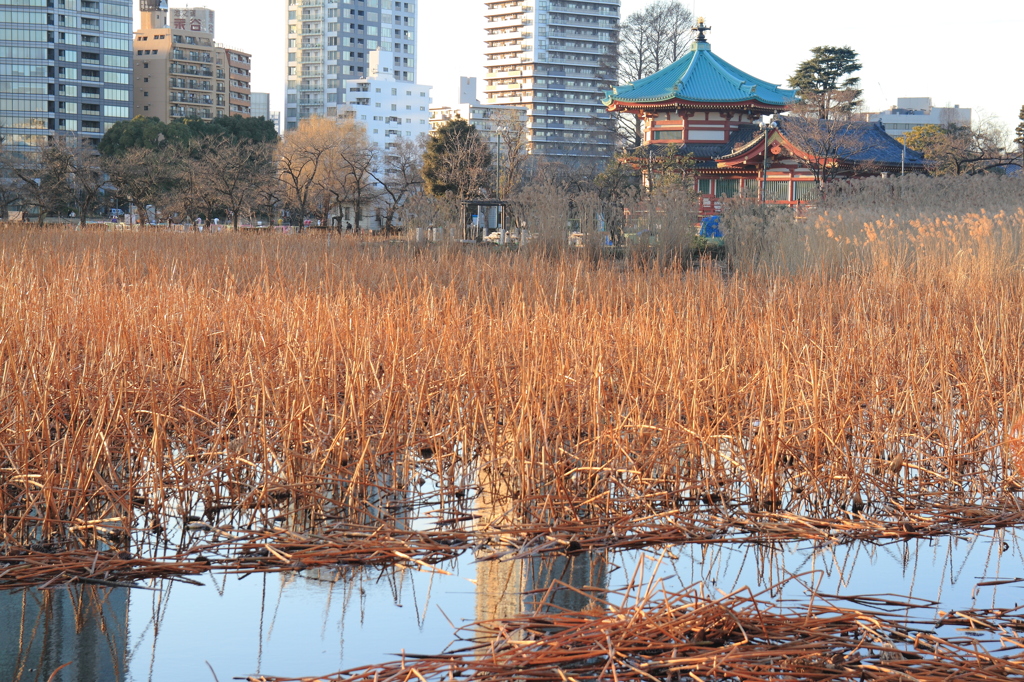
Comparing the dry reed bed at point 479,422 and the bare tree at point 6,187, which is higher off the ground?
the bare tree at point 6,187

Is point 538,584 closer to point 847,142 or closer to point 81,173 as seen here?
point 847,142

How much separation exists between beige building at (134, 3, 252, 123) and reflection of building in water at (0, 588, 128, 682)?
184 feet

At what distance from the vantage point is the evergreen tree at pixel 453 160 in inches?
896

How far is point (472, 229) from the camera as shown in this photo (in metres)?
12.1

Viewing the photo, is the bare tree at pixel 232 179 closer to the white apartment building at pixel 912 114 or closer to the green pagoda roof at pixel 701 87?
the green pagoda roof at pixel 701 87

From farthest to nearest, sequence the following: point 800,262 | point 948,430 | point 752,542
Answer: point 800,262, point 948,430, point 752,542

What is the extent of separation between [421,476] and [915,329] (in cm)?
271

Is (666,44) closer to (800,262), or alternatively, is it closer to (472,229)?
(472,229)

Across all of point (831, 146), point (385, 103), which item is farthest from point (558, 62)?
point (831, 146)

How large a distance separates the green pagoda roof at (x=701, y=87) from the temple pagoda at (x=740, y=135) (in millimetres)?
23

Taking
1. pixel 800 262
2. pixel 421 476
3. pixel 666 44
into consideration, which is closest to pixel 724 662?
pixel 421 476


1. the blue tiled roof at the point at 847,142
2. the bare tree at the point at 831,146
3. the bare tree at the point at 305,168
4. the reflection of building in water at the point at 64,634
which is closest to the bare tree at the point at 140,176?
the bare tree at the point at 305,168

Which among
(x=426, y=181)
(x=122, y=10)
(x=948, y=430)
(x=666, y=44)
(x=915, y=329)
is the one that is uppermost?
(x=122, y=10)

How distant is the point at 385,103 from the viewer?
63.4 meters
